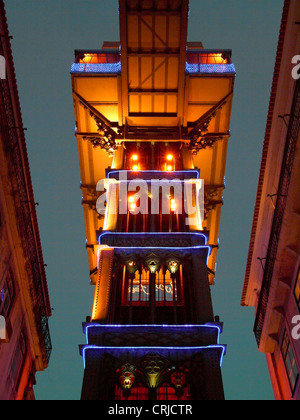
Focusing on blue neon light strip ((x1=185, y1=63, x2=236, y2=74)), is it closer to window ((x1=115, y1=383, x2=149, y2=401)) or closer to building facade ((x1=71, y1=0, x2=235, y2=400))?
building facade ((x1=71, y1=0, x2=235, y2=400))

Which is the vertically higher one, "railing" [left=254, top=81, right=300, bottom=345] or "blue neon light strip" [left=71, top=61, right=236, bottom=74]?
"blue neon light strip" [left=71, top=61, right=236, bottom=74]

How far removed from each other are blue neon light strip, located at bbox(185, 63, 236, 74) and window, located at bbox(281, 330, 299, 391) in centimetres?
1521

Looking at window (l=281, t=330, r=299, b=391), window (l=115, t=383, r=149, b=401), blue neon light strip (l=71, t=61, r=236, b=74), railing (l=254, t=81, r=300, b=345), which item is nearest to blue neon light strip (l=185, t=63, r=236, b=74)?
blue neon light strip (l=71, t=61, r=236, b=74)

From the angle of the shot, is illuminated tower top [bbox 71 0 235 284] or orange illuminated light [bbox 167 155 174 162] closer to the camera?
illuminated tower top [bbox 71 0 235 284]

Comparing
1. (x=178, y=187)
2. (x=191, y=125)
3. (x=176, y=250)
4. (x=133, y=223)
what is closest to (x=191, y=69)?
(x=191, y=125)

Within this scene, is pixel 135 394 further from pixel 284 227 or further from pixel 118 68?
pixel 118 68

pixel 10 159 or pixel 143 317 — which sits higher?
pixel 10 159

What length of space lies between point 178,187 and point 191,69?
7763 millimetres

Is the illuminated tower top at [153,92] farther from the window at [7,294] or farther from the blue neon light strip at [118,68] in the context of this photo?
the window at [7,294]

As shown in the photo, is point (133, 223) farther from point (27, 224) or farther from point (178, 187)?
point (27, 224)

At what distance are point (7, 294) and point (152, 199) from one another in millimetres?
8530

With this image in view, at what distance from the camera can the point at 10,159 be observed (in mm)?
17875

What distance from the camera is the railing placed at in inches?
680

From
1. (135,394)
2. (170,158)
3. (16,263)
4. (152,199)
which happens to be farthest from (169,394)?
(170,158)
